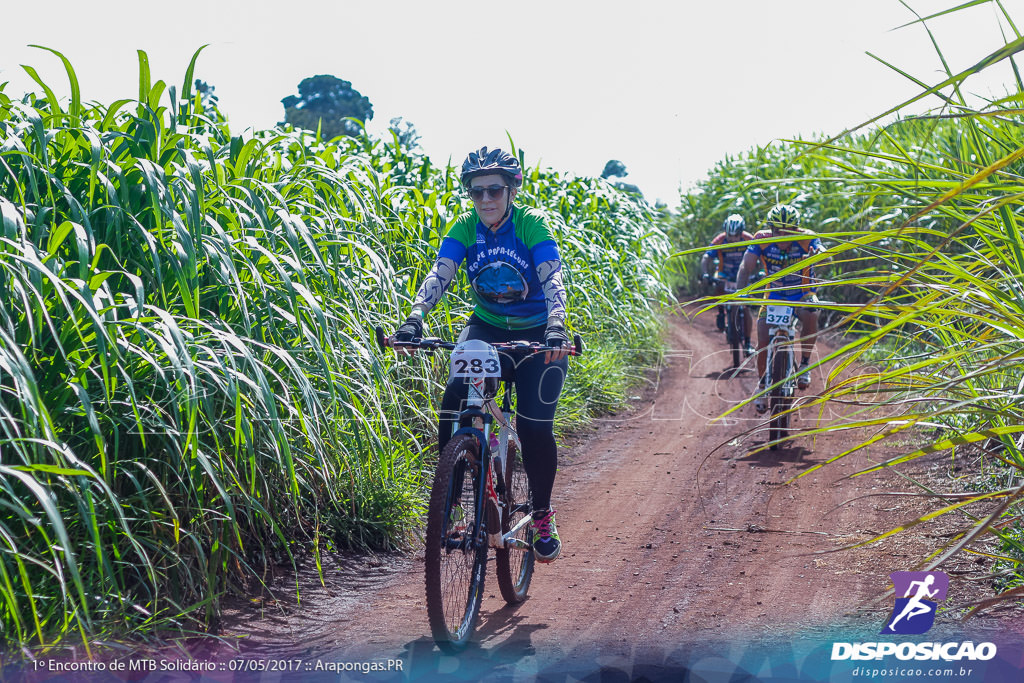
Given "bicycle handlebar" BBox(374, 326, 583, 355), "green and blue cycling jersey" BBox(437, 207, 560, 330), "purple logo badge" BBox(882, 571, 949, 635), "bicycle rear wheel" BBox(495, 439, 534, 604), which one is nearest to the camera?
"purple logo badge" BBox(882, 571, 949, 635)

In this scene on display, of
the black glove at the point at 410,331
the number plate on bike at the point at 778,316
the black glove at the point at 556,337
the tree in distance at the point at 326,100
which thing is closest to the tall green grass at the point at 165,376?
the black glove at the point at 410,331

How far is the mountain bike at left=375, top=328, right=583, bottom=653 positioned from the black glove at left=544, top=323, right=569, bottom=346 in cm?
3

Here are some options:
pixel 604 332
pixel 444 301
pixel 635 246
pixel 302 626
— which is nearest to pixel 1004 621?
pixel 302 626

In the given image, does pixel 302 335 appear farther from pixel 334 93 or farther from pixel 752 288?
pixel 334 93

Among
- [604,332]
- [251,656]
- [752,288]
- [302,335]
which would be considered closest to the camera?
[752,288]

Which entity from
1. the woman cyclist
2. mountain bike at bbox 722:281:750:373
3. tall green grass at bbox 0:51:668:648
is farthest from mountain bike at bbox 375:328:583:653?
mountain bike at bbox 722:281:750:373

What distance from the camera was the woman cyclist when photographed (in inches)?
154

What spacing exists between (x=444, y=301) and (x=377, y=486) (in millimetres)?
1605

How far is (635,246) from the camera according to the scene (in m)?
12.6

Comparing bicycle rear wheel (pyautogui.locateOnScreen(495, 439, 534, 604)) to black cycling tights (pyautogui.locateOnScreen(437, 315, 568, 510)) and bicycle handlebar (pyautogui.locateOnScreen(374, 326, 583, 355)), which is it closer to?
black cycling tights (pyautogui.locateOnScreen(437, 315, 568, 510))

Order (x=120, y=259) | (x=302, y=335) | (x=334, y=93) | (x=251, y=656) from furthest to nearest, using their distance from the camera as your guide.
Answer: (x=334, y=93)
(x=302, y=335)
(x=120, y=259)
(x=251, y=656)

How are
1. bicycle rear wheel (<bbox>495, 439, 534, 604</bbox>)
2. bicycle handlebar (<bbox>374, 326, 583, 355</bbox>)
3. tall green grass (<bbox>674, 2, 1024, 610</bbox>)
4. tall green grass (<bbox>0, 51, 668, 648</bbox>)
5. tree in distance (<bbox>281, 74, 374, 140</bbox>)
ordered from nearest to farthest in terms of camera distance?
tall green grass (<bbox>674, 2, 1024, 610</bbox>) < tall green grass (<bbox>0, 51, 668, 648</bbox>) < bicycle handlebar (<bbox>374, 326, 583, 355</bbox>) < bicycle rear wheel (<bbox>495, 439, 534, 604</bbox>) < tree in distance (<bbox>281, 74, 374, 140</bbox>)

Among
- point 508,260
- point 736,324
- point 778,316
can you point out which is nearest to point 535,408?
point 508,260

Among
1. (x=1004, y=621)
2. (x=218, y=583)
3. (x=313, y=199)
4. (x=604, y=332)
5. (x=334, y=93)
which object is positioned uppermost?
(x=334, y=93)
